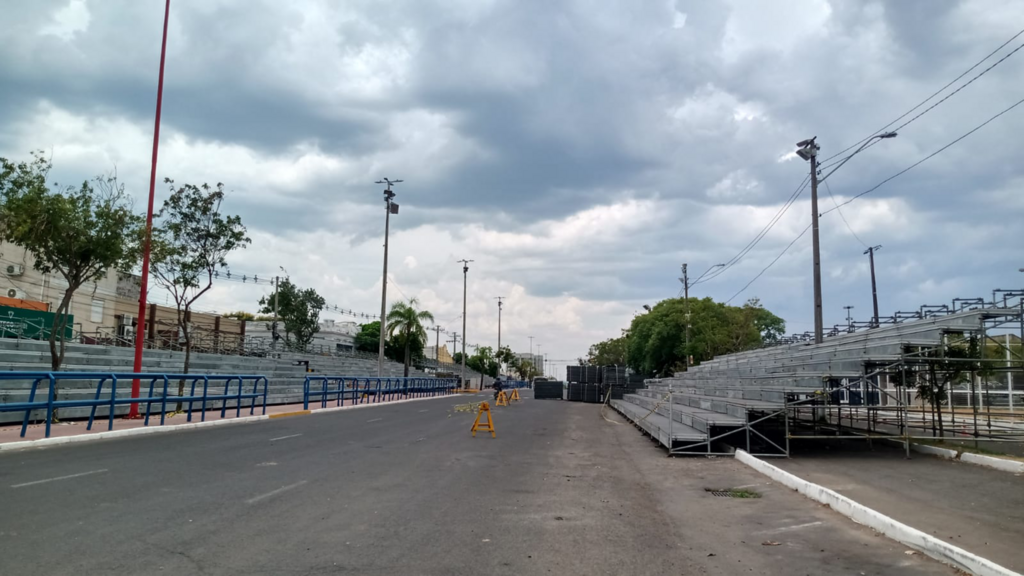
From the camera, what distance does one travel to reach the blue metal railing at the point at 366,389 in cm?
2997

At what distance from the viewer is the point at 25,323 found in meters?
29.0

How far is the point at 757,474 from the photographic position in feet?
41.2

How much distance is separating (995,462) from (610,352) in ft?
308

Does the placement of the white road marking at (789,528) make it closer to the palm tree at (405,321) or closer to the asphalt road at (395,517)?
the asphalt road at (395,517)

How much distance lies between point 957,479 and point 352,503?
32.6ft

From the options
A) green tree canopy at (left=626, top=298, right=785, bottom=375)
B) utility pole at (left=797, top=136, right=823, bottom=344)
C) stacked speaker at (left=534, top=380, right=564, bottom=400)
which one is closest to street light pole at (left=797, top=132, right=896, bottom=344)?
utility pole at (left=797, top=136, right=823, bottom=344)

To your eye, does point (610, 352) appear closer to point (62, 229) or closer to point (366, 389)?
point (366, 389)

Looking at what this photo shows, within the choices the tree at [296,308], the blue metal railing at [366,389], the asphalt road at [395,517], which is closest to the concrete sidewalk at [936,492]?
the asphalt road at [395,517]

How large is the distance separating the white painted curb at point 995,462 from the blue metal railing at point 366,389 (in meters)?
20.8

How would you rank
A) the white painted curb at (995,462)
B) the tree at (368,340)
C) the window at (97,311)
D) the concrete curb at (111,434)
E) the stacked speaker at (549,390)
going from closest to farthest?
1. the white painted curb at (995,462)
2. the concrete curb at (111,434)
3. the window at (97,311)
4. the stacked speaker at (549,390)
5. the tree at (368,340)

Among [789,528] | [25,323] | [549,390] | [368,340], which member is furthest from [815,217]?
[368,340]

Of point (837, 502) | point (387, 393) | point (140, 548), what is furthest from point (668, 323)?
point (140, 548)

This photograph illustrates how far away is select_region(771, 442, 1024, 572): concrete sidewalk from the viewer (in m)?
7.25

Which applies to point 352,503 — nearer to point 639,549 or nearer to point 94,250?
point 639,549
